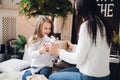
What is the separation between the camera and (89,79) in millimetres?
1369

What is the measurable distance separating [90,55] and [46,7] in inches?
37.8

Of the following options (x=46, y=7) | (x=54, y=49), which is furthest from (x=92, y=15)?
(x=46, y=7)

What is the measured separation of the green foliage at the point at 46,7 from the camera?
2.12 metres

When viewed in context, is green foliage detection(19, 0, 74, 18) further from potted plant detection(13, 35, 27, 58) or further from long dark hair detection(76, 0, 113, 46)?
long dark hair detection(76, 0, 113, 46)

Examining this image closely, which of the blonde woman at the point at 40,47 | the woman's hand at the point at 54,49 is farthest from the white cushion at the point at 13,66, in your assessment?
the woman's hand at the point at 54,49

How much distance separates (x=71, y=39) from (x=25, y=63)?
23.5 inches

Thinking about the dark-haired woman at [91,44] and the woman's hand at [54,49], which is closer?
the dark-haired woman at [91,44]

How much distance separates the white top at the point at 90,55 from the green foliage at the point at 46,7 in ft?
2.78

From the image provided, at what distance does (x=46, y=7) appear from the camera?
2.14m

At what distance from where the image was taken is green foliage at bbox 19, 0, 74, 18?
2125 millimetres

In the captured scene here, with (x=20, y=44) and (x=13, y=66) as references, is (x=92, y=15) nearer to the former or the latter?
(x=13, y=66)

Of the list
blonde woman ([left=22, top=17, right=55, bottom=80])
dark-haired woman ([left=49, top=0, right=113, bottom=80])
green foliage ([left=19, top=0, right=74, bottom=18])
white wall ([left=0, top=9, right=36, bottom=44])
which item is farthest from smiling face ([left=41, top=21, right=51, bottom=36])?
white wall ([left=0, top=9, right=36, bottom=44])

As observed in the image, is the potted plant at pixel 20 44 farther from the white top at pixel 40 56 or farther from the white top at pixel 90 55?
the white top at pixel 90 55

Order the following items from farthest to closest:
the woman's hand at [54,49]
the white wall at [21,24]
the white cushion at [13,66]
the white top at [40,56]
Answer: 1. the white wall at [21,24]
2. the white cushion at [13,66]
3. the white top at [40,56]
4. the woman's hand at [54,49]
